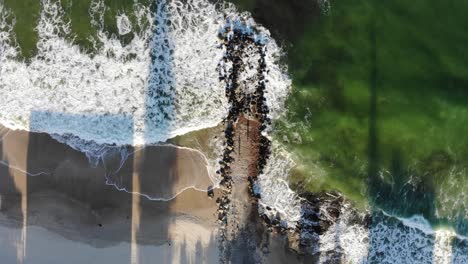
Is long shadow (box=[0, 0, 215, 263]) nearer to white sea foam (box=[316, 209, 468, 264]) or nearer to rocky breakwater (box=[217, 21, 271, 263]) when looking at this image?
rocky breakwater (box=[217, 21, 271, 263])

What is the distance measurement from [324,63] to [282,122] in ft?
6.48

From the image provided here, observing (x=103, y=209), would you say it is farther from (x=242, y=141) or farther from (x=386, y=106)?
(x=386, y=106)

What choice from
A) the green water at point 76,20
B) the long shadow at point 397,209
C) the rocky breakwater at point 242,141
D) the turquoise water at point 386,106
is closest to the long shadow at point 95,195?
the rocky breakwater at point 242,141

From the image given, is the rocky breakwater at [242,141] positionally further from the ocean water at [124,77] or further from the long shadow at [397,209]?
the long shadow at [397,209]

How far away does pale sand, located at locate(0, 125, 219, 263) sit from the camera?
11.9 m

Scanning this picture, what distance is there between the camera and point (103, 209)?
1203cm

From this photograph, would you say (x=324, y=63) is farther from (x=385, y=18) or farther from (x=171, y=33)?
(x=171, y=33)

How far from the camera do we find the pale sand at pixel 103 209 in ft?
39.2

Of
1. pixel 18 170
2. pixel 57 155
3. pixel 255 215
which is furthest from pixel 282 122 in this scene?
pixel 18 170

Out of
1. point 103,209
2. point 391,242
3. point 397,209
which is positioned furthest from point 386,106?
point 103,209

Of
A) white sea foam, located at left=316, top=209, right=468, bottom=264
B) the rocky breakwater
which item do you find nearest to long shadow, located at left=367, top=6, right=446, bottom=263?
white sea foam, located at left=316, top=209, right=468, bottom=264

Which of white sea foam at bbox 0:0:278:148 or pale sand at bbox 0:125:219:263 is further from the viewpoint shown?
white sea foam at bbox 0:0:278:148

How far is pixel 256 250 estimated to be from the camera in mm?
12070

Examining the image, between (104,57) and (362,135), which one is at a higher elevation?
(104,57)
